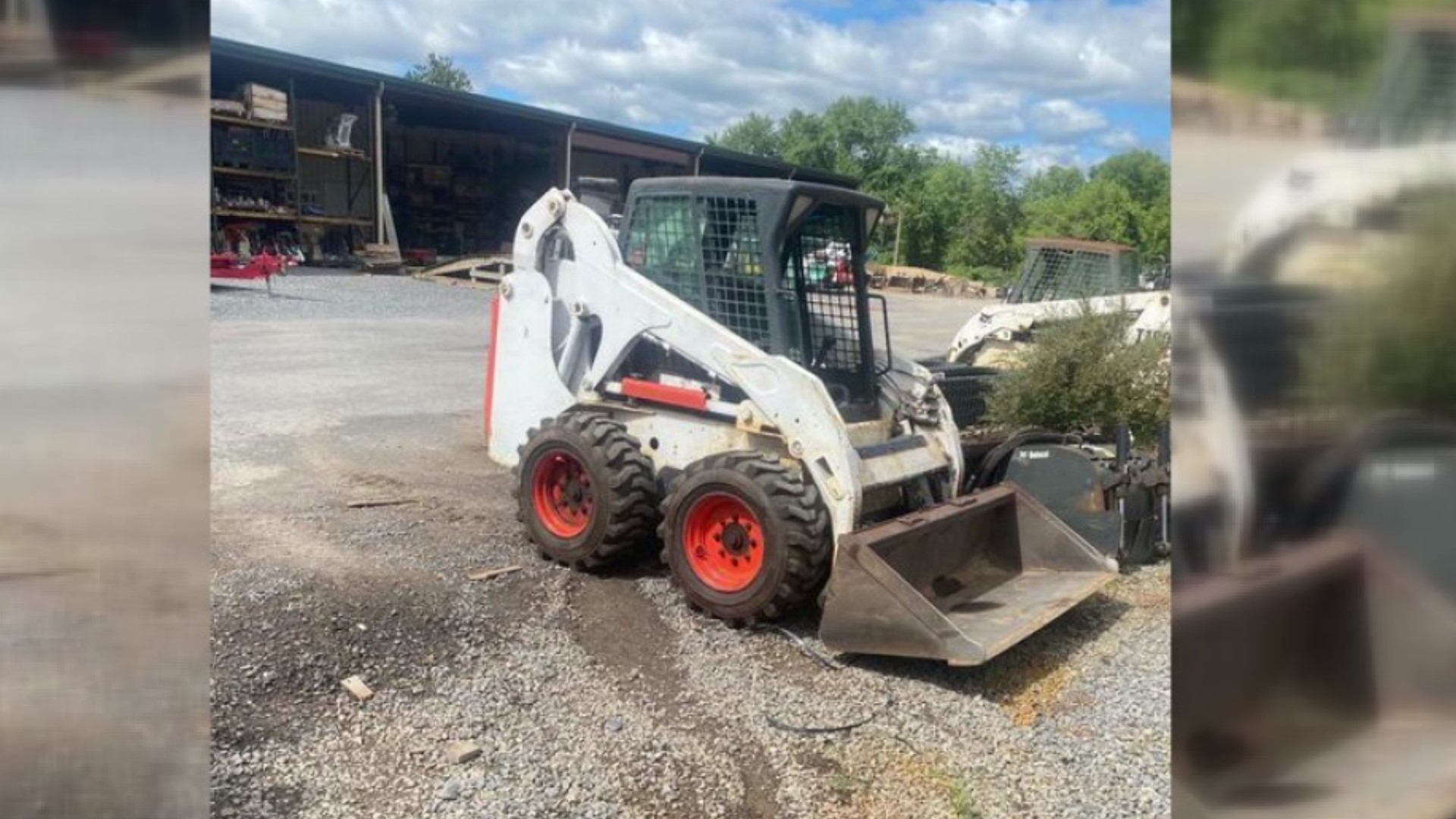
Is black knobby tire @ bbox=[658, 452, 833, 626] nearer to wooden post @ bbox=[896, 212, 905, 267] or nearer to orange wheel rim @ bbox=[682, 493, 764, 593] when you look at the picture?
orange wheel rim @ bbox=[682, 493, 764, 593]

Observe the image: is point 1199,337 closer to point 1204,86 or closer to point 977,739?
point 1204,86

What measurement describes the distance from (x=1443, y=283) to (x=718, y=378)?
14.6 feet

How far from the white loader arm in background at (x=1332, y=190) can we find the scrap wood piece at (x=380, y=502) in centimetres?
601

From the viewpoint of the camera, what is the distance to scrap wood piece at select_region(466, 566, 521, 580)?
5145 millimetres

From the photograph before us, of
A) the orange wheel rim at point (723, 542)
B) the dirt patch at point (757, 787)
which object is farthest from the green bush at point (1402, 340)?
the orange wheel rim at point (723, 542)

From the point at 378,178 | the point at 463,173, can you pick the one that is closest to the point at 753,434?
the point at 378,178

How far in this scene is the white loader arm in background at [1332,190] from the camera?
2.48ft

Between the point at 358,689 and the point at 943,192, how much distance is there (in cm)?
4614

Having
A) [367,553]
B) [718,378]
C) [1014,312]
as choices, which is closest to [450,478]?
[367,553]

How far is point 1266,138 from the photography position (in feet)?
2.54

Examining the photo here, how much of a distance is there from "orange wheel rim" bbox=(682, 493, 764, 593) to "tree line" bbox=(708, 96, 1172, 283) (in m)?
31.8

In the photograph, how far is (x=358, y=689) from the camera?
386 centimetres

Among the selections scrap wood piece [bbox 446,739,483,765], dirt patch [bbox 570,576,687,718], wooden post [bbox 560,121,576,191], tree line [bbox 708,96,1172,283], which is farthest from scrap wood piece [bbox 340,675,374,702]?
tree line [bbox 708,96,1172,283]

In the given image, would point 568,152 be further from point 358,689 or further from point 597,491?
point 358,689
